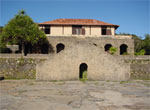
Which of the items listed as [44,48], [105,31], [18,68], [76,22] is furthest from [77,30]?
[18,68]

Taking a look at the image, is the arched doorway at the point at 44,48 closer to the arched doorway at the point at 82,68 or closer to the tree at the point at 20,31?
the tree at the point at 20,31

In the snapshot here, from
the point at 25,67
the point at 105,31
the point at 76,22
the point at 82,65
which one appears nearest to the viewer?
the point at 82,65

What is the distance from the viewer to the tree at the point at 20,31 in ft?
70.9

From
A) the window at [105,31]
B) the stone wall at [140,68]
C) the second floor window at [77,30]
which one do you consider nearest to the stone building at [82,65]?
the stone wall at [140,68]

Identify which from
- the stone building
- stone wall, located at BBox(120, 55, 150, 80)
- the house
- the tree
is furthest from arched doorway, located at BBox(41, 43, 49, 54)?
Result: stone wall, located at BBox(120, 55, 150, 80)

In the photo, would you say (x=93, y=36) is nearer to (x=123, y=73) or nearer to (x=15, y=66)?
(x=123, y=73)

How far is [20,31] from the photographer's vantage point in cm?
2155

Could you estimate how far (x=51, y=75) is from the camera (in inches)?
600

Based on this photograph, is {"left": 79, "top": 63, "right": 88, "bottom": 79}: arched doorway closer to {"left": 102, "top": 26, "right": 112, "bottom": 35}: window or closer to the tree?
the tree

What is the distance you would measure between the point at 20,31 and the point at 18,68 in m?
6.31

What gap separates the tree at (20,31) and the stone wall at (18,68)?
5124 mm

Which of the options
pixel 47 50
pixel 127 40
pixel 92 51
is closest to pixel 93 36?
pixel 127 40

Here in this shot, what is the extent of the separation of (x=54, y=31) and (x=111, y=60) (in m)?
16.0

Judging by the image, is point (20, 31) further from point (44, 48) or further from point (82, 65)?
point (82, 65)
